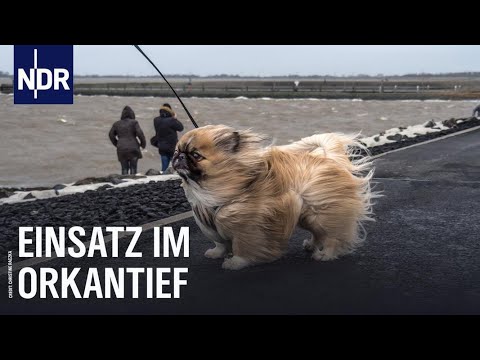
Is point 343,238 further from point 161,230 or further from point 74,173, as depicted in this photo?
point 74,173

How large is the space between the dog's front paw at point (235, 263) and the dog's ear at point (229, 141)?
3.20 feet

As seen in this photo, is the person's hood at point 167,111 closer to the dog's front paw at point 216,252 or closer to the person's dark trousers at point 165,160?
the person's dark trousers at point 165,160

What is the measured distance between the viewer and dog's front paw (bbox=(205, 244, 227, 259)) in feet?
17.3

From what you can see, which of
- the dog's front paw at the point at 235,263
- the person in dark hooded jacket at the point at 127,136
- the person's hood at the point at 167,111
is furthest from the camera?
the person in dark hooded jacket at the point at 127,136

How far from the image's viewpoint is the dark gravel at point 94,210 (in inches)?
273

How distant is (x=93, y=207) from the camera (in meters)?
7.73

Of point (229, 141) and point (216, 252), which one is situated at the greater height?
Result: point (229, 141)

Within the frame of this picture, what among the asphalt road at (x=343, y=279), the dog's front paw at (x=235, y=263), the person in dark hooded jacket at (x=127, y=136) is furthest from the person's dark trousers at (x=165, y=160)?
the dog's front paw at (x=235, y=263)

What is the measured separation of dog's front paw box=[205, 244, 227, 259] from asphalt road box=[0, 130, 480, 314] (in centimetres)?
5

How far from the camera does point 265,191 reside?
4.56m

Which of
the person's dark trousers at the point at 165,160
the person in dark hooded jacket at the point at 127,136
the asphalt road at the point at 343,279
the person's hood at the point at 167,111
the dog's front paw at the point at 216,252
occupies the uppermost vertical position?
the person's hood at the point at 167,111

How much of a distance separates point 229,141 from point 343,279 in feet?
5.05

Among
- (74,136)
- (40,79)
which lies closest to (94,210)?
(40,79)

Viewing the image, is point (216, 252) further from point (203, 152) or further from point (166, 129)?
point (166, 129)
